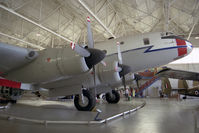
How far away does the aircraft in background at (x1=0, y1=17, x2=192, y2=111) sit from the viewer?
13.2 ft

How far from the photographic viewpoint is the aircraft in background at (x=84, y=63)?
4020 mm

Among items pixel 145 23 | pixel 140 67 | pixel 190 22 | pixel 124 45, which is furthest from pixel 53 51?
pixel 190 22

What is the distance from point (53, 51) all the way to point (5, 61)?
4.79 ft

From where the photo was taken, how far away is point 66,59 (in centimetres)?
404

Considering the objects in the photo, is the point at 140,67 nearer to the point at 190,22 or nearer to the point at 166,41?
the point at 166,41

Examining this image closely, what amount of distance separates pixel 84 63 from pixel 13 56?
213 cm

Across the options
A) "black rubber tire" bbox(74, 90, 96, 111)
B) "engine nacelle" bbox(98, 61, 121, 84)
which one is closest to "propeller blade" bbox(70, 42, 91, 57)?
"engine nacelle" bbox(98, 61, 121, 84)

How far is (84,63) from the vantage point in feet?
13.1

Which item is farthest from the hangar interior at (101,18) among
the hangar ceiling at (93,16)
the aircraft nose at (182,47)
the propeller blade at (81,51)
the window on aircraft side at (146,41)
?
the propeller blade at (81,51)

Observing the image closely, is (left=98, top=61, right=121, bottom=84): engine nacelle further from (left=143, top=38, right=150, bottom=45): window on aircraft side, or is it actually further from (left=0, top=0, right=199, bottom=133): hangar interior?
(left=0, top=0, right=199, bottom=133): hangar interior

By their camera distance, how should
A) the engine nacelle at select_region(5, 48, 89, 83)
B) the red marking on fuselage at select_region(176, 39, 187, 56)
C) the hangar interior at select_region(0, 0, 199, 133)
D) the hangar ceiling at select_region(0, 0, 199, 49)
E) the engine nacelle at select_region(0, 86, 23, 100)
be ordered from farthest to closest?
the hangar ceiling at select_region(0, 0, 199, 49) → the hangar interior at select_region(0, 0, 199, 133) → the engine nacelle at select_region(0, 86, 23, 100) → the red marking on fuselage at select_region(176, 39, 187, 56) → the engine nacelle at select_region(5, 48, 89, 83)

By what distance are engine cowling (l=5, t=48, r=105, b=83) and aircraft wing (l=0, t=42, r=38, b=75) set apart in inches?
7.1

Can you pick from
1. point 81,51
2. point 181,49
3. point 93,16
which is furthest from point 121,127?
point 93,16

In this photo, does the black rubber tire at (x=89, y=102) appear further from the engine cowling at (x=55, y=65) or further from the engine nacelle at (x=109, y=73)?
the engine cowling at (x=55, y=65)
